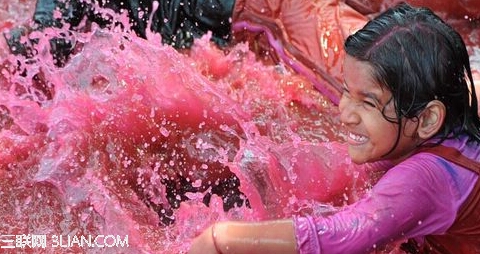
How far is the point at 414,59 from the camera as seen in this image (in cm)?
191

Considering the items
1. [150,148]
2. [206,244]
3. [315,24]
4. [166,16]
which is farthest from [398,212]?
[166,16]

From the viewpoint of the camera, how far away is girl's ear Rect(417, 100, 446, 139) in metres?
1.95

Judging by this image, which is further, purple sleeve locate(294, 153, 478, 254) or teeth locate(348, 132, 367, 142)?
teeth locate(348, 132, 367, 142)

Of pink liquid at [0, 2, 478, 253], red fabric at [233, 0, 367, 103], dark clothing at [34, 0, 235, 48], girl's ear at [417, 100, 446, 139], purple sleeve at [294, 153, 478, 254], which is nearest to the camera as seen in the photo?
purple sleeve at [294, 153, 478, 254]

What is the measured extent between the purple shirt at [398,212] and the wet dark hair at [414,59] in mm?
134

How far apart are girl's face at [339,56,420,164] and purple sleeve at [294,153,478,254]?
0.07 meters

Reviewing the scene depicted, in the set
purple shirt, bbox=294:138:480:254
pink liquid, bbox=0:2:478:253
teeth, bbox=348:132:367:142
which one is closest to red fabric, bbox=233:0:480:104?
pink liquid, bbox=0:2:478:253

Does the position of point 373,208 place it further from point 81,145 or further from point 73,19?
point 73,19

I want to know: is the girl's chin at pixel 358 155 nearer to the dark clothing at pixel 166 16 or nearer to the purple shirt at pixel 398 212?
the purple shirt at pixel 398 212

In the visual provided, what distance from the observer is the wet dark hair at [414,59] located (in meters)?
1.92

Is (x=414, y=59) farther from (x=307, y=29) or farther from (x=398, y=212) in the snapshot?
(x=307, y=29)

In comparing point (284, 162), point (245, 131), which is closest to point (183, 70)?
point (245, 131)

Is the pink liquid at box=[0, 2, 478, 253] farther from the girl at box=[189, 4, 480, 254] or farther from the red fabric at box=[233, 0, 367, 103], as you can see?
the girl at box=[189, 4, 480, 254]

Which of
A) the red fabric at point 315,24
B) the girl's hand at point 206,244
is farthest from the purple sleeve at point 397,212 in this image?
the red fabric at point 315,24
